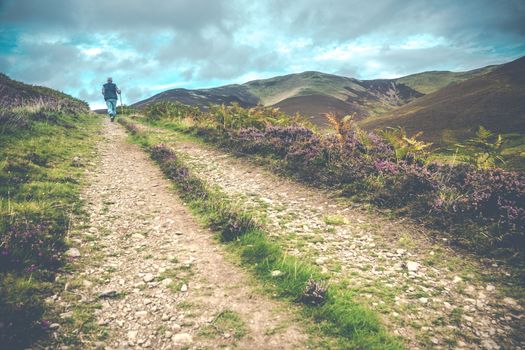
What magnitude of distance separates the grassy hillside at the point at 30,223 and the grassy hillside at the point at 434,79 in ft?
581

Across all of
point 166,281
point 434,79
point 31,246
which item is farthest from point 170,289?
point 434,79

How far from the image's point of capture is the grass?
393 cm

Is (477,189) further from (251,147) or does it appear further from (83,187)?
(83,187)

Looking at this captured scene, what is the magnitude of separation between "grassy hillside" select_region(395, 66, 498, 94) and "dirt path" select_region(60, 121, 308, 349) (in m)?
178

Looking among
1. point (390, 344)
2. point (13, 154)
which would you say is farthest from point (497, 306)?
point (13, 154)

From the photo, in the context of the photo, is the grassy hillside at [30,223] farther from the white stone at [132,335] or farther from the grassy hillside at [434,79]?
the grassy hillside at [434,79]

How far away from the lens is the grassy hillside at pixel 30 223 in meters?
3.72

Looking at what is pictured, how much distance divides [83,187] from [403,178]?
31.5ft

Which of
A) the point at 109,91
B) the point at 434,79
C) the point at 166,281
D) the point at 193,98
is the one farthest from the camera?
the point at 434,79

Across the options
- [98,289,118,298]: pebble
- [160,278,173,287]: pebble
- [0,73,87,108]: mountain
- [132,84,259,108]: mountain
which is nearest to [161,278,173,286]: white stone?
[160,278,173,287]: pebble

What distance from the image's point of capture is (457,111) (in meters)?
26.7

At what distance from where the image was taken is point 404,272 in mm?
5457

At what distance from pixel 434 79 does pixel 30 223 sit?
8263 inches

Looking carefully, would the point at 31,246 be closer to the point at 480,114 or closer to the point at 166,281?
the point at 166,281
